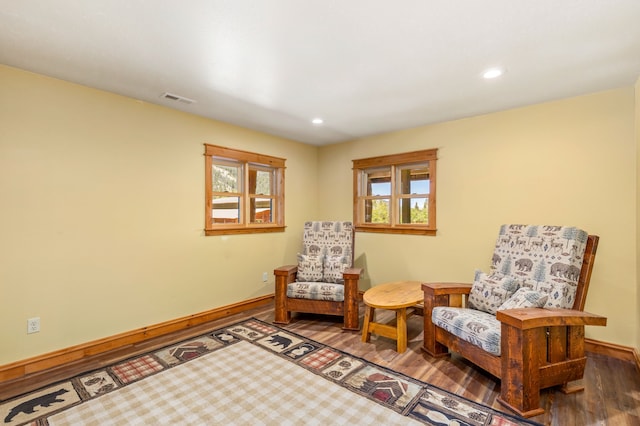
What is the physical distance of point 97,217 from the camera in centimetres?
281

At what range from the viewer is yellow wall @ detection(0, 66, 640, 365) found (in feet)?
8.09

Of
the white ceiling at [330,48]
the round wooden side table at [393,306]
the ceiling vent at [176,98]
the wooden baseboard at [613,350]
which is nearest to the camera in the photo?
the white ceiling at [330,48]

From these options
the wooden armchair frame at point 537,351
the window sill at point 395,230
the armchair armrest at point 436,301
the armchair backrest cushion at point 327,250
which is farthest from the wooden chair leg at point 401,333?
the window sill at point 395,230

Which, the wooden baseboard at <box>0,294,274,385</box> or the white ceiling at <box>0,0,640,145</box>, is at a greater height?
the white ceiling at <box>0,0,640,145</box>

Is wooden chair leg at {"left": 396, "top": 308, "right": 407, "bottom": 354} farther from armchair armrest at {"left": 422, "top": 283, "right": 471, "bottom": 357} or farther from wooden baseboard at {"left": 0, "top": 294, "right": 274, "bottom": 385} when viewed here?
wooden baseboard at {"left": 0, "top": 294, "right": 274, "bottom": 385}

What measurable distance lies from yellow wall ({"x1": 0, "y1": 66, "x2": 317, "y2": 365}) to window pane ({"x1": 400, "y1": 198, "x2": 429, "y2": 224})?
94.5 inches

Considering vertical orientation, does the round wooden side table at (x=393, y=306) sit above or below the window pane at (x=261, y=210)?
below

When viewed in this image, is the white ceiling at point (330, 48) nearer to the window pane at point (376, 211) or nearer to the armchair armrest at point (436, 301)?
the window pane at point (376, 211)

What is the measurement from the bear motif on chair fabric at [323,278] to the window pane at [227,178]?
45.1 inches

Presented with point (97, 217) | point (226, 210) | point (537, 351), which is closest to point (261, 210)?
point (226, 210)

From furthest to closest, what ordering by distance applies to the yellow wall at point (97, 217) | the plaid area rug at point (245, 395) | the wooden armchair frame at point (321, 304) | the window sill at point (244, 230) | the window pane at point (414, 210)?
the window pane at point (414, 210), the window sill at point (244, 230), the wooden armchair frame at point (321, 304), the yellow wall at point (97, 217), the plaid area rug at point (245, 395)

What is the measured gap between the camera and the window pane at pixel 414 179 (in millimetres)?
4074

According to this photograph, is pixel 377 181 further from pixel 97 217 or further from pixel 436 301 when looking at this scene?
pixel 97 217

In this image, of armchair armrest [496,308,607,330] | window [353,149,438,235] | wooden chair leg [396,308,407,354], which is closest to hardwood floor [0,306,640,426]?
wooden chair leg [396,308,407,354]
